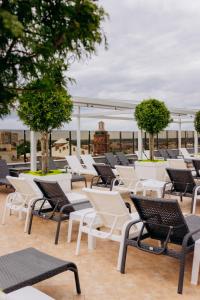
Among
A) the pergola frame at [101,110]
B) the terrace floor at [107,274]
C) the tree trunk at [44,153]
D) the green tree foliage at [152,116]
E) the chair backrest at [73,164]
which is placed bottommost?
the terrace floor at [107,274]

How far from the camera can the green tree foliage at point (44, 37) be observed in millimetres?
1949

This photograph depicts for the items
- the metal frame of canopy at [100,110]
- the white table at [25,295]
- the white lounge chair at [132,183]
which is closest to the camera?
the white table at [25,295]

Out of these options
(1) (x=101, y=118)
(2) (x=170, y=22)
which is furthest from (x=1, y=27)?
(1) (x=101, y=118)

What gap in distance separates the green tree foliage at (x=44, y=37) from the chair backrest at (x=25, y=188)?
148 inches

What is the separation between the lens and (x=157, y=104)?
10695 millimetres

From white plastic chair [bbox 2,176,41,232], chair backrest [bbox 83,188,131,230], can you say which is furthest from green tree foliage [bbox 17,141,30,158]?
chair backrest [bbox 83,188,131,230]

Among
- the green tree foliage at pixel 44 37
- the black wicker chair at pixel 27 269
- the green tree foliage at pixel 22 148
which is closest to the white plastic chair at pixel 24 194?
the black wicker chair at pixel 27 269

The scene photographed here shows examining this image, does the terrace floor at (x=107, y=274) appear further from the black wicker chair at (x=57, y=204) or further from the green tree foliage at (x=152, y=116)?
the green tree foliage at (x=152, y=116)

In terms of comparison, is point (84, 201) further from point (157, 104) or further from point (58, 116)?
point (157, 104)

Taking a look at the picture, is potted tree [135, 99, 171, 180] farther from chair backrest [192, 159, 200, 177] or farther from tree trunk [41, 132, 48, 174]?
tree trunk [41, 132, 48, 174]

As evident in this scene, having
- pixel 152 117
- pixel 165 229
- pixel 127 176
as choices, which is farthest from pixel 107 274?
pixel 152 117

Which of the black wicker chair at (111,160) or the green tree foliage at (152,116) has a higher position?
the green tree foliage at (152,116)

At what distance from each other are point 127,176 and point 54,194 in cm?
272

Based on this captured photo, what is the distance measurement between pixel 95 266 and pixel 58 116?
12.6ft
